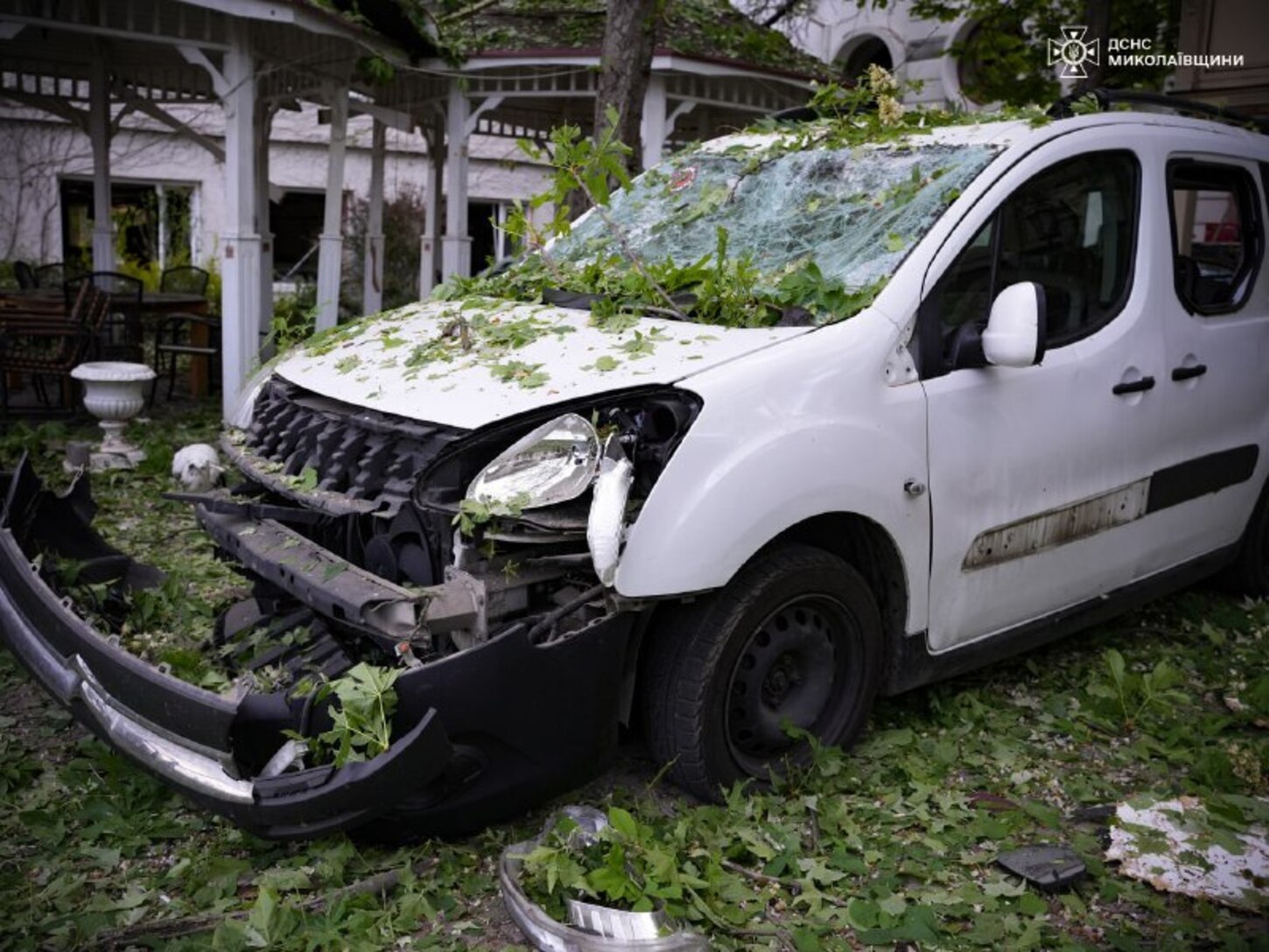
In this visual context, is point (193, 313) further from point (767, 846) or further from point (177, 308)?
point (767, 846)

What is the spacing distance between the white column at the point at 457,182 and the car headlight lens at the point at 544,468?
9135mm

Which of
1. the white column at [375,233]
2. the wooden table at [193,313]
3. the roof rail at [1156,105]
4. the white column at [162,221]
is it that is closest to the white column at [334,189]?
the white column at [375,233]

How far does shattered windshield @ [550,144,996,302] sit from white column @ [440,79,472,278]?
7516 mm

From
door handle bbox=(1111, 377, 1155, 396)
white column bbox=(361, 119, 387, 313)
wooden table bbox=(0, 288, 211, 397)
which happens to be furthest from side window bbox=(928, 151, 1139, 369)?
white column bbox=(361, 119, 387, 313)

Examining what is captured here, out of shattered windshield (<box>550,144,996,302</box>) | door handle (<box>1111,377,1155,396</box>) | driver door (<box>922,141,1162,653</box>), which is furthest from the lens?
door handle (<box>1111,377,1155,396</box>)

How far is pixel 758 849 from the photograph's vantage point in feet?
10.3

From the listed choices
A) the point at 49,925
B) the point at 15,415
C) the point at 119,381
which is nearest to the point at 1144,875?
the point at 49,925

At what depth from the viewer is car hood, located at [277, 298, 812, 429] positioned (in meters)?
3.14

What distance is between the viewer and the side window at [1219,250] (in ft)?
14.6

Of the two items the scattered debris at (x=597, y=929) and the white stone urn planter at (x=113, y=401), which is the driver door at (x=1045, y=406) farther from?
the white stone urn planter at (x=113, y=401)

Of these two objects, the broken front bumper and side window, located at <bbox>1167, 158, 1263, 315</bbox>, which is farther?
side window, located at <bbox>1167, 158, 1263, 315</bbox>

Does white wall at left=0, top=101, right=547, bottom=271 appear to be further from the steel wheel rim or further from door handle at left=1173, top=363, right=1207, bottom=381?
the steel wheel rim

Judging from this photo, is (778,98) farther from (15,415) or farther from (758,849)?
(758,849)

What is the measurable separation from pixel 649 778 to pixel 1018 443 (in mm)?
1558
